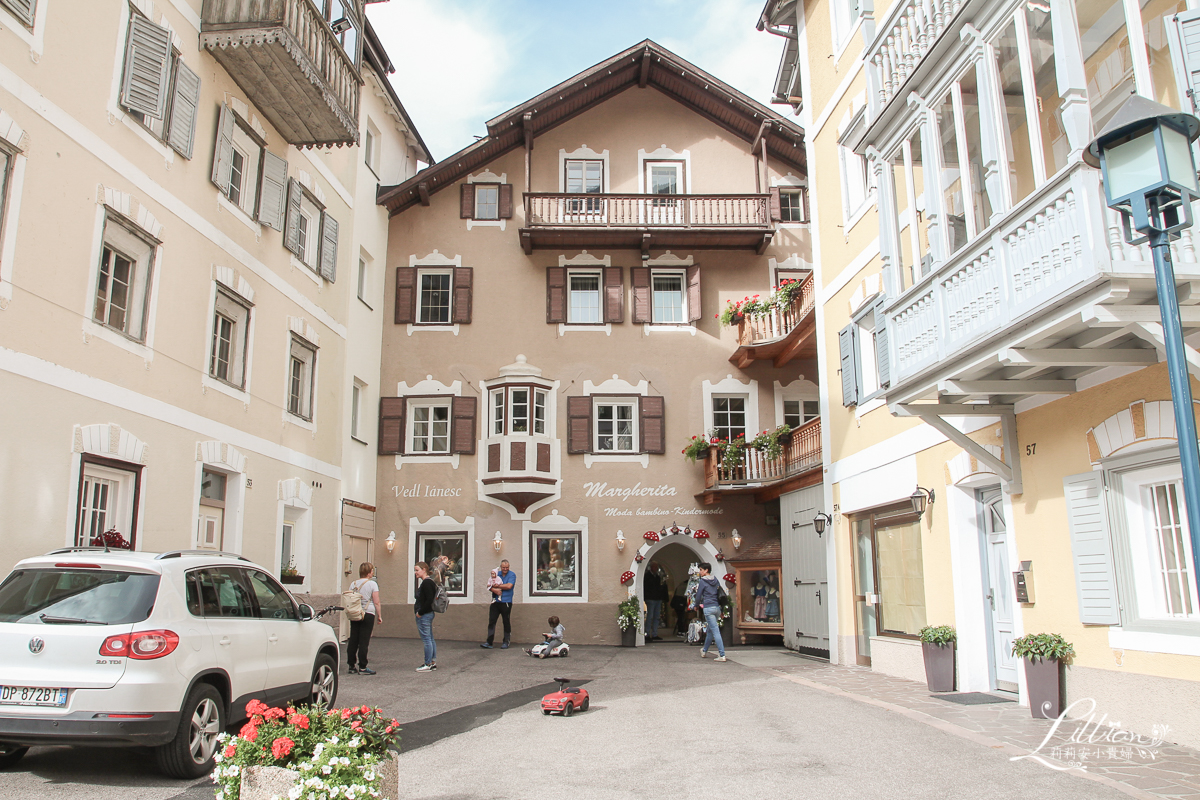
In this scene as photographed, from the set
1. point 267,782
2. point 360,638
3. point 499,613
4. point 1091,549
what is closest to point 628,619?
point 499,613

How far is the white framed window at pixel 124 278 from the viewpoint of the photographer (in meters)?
11.2

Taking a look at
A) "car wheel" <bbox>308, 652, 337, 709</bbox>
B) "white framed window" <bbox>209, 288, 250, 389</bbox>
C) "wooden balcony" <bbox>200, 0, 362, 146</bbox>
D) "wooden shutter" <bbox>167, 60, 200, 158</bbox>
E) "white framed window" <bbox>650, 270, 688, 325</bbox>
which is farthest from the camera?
"white framed window" <bbox>650, 270, 688, 325</bbox>

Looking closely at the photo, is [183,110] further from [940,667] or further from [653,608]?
[653,608]

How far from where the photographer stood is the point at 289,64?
13.7 m

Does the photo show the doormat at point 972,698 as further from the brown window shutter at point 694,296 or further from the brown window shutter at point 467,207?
the brown window shutter at point 467,207

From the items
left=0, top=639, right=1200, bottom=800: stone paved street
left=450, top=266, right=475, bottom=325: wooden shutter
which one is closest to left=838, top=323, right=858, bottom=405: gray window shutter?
left=0, top=639, right=1200, bottom=800: stone paved street

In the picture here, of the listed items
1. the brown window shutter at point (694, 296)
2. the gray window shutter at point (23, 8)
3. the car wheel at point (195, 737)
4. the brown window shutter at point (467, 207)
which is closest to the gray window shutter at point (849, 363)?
the brown window shutter at point (694, 296)

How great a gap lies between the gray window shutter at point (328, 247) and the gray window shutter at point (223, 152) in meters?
3.78

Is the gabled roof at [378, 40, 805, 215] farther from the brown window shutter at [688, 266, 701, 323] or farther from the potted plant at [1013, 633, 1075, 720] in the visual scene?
the potted plant at [1013, 633, 1075, 720]

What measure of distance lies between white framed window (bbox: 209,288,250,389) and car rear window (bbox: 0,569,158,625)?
24.7 ft

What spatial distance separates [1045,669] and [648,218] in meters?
14.5

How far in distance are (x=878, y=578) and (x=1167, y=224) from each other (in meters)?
10.2

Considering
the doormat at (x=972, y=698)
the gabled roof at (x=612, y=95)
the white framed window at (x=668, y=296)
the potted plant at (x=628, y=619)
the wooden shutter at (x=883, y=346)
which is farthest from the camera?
the white framed window at (x=668, y=296)

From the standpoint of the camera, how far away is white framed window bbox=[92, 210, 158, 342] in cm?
1123
